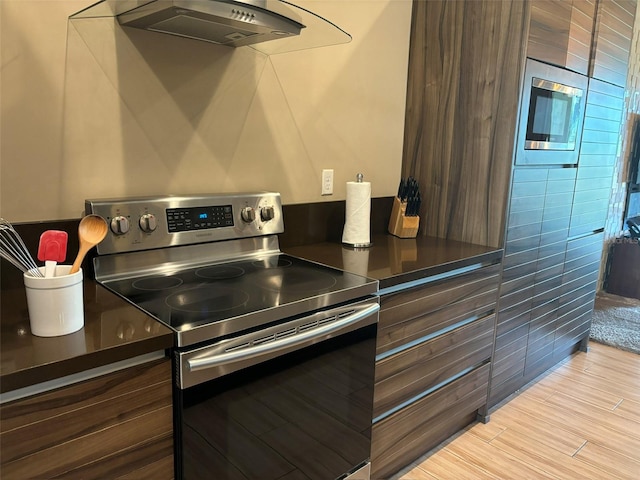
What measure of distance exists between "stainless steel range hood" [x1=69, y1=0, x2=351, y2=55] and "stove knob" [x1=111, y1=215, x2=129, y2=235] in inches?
22.6

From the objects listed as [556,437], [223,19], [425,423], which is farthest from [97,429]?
[556,437]

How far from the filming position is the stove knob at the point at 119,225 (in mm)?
1436

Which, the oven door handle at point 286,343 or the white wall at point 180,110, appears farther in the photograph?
the white wall at point 180,110

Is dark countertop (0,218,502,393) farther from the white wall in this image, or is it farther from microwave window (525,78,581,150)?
microwave window (525,78,581,150)

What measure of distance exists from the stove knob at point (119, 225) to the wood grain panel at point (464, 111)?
1.46 meters

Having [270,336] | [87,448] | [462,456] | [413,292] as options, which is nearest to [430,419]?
[462,456]

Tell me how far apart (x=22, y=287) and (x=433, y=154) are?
179 centimetres

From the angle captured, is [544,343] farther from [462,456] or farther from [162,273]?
[162,273]

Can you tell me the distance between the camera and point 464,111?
222 centimetres

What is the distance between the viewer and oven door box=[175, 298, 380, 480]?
1.12 metres

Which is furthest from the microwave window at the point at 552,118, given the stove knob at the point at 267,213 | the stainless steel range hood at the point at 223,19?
the stove knob at the point at 267,213

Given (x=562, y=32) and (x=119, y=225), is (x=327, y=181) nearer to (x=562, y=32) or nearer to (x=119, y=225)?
(x=119, y=225)

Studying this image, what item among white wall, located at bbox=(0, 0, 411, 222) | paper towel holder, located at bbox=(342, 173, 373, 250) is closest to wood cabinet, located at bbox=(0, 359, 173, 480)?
white wall, located at bbox=(0, 0, 411, 222)

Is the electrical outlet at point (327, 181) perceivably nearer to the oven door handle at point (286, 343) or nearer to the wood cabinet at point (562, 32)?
the oven door handle at point (286, 343)
